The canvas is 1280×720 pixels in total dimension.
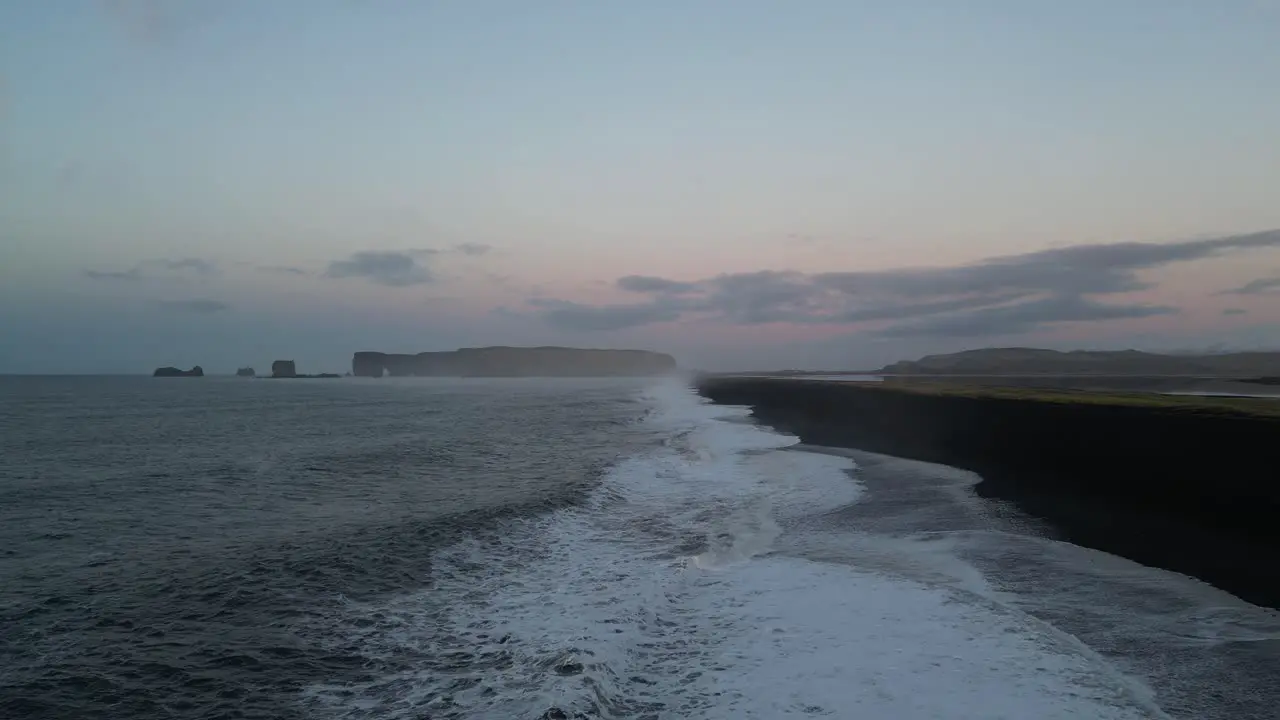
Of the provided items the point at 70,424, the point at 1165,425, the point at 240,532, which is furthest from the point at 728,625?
the point at 70,424

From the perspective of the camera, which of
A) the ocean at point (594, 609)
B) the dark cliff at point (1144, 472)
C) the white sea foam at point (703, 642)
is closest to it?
the white sea foam at point (703, 642)

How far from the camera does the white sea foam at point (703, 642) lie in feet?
22.8

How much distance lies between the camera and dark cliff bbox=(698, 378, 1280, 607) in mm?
11984

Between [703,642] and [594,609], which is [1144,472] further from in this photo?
[594,609]

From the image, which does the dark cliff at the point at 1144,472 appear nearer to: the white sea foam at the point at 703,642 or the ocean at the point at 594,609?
the ocean at the point at 594,609

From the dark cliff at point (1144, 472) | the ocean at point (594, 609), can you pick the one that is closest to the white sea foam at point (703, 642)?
the ocean at point (594, 609)

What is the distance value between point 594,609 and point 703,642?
199 centimetres

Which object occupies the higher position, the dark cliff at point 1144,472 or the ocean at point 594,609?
the dark cliff at point 1144,472

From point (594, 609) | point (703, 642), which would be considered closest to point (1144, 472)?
point (703, 642)

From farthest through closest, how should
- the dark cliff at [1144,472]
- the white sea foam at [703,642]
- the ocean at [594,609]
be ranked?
the dark cliff at [1144,472] < the ocean at [594,609] < the white sea foam at [703,642]

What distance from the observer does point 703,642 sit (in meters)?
8.71

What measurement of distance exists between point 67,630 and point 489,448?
20982mm

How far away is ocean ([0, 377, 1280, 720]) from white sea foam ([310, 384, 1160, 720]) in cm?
4

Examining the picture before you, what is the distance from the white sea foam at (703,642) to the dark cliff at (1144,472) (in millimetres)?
4658
